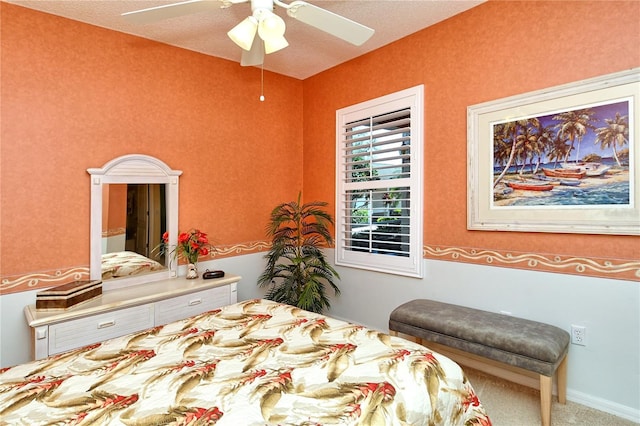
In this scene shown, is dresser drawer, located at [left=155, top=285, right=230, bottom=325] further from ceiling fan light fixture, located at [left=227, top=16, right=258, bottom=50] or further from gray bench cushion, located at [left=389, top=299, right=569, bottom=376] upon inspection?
ceiling fan light fixture, located at [left=227, top=16, right=258, bottom=50]

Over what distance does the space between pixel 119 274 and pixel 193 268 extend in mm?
577

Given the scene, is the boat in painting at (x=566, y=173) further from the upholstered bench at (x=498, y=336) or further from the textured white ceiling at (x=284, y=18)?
the textured white ceiling at (x=284, y=18)

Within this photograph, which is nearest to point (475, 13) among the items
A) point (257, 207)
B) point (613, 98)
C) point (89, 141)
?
point (613, 98)

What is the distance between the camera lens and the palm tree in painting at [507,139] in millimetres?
2354

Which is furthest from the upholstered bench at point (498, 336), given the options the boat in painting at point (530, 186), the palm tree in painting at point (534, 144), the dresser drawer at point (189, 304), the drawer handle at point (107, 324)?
the drawer handle at point (107, 324)

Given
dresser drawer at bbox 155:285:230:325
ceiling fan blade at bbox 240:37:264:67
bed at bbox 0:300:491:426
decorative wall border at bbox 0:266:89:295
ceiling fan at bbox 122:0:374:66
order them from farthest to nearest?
dresser drawer at bbox 155:285:230:325 → decorative wall border at bbox 0:266:89:295 → ceiling fan blade at bbox 240:37:264:67 → ceiling fan at bbox 122:0:374:66 → bed at bbox 0:300:491:426

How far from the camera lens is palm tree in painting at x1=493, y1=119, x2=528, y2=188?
2.35 metres

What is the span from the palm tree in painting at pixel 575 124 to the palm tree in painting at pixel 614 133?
67 mm

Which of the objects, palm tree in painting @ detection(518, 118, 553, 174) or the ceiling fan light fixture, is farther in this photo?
palm tree in painting @ detection(518, 118, 553, 174)

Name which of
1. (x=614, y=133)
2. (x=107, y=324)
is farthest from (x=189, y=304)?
(x=614, y=133)

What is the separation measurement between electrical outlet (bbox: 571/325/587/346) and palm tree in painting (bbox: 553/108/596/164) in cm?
108

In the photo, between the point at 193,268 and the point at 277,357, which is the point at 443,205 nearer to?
the point at 277,357

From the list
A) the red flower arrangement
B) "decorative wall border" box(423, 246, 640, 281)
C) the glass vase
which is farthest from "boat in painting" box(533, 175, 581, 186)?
the glass vase

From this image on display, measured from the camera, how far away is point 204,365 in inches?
56.7
